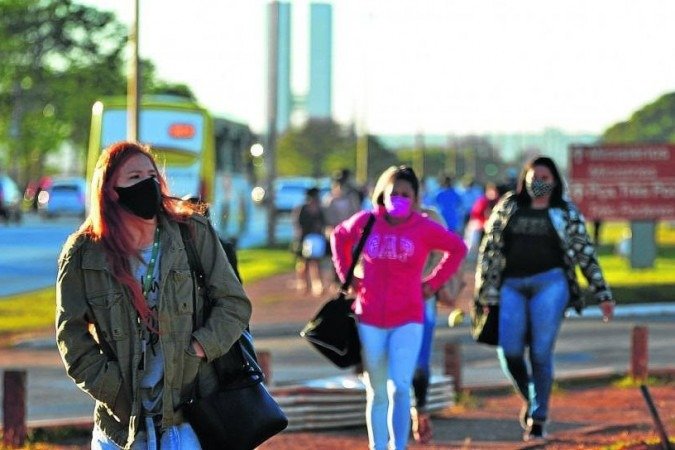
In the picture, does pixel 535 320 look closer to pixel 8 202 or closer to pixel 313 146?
pixel 8 202

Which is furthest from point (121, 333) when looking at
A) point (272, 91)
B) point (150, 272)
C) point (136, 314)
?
point (272, 91)

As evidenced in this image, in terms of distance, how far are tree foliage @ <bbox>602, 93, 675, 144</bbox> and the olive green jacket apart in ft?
498

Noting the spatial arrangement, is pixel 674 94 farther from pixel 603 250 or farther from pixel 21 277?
pixel 21 277

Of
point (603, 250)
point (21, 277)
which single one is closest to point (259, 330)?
point (21, 277)

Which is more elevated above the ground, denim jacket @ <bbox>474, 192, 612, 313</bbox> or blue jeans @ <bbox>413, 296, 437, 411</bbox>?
denim jacket @ <bbox>474, 192, 612, 313</bbox>

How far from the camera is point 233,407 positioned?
5641mm

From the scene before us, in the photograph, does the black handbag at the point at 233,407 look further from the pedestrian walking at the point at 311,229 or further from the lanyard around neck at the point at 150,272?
the pedestrian walking at the point at 311,229

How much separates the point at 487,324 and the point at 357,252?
4.95ft

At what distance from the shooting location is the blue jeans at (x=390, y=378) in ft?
28.5

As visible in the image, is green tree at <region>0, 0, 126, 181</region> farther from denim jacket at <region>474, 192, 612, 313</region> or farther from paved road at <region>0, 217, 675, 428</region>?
denim jacket at <region>474, 192, 612, 313</region>

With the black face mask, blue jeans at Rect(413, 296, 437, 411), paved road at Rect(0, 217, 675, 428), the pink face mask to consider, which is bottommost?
paved road at Rect(0, 217, 675, 428)

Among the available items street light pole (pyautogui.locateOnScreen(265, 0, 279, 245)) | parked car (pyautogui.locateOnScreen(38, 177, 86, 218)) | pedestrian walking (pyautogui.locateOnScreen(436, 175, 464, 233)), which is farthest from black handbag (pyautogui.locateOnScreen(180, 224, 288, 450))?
parked car (pyautogui.locateOnScreen(38, 177, 86, 218))

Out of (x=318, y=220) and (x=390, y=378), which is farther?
(x=318, y=220)

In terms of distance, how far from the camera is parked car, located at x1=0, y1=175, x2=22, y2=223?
58094mm
